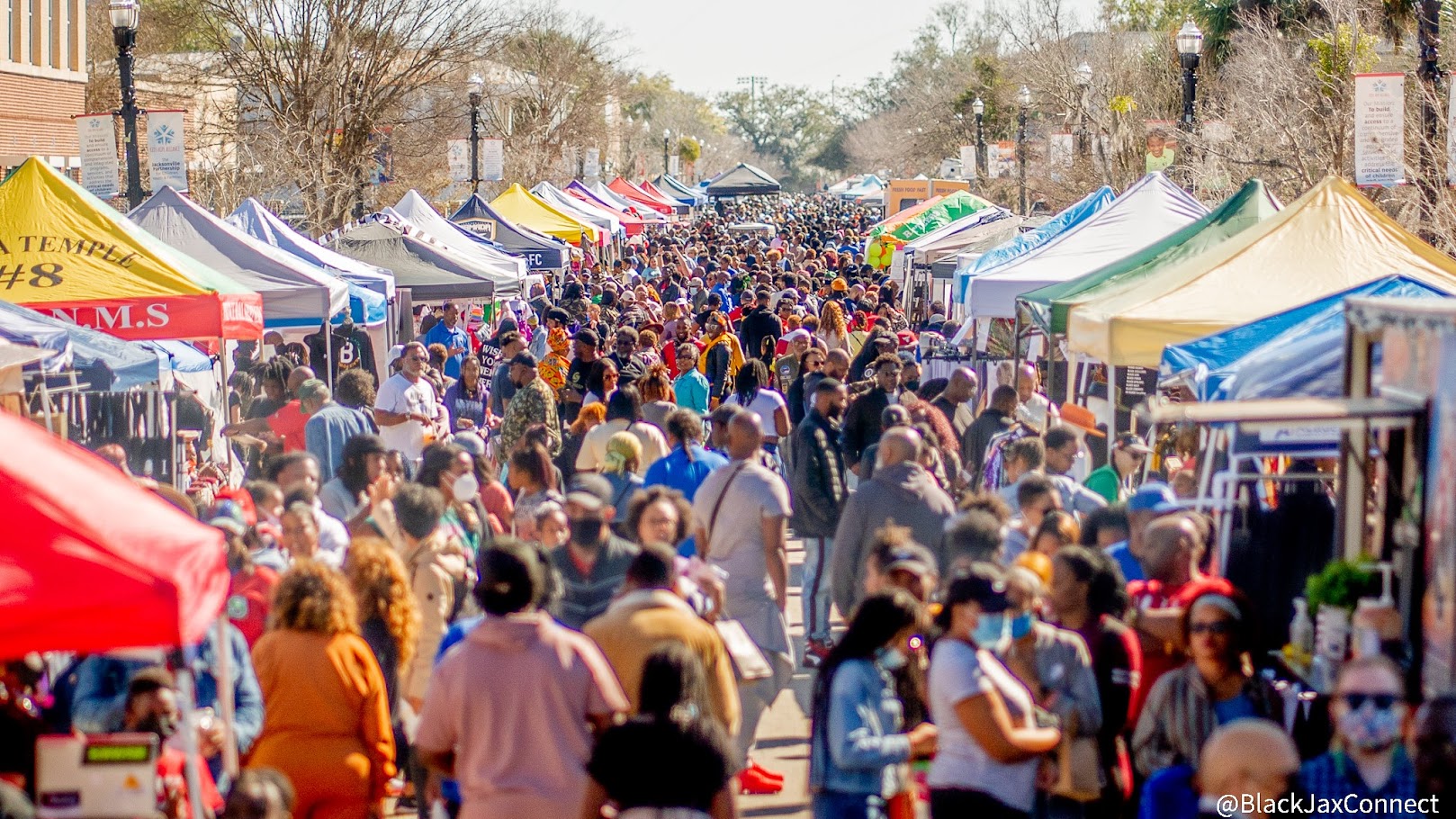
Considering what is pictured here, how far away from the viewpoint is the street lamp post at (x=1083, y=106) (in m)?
29.4

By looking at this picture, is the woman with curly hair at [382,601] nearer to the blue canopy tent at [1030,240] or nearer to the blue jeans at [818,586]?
the blue jeans at [818,586]

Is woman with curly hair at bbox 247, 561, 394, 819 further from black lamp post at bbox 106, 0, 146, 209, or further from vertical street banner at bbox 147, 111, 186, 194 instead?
vertical street banner at bbox 147, 111, 186, 194

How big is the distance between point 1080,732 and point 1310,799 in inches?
32.3

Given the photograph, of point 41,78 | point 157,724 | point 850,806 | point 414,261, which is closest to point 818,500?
point 850,806

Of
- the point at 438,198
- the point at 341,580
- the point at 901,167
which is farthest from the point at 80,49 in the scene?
the point at 901,167

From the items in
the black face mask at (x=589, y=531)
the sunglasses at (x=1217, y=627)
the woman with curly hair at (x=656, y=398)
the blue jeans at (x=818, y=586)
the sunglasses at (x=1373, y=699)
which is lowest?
the blue jeans at (x=818, y=586)

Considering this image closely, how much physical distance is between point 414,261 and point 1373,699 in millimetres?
17475

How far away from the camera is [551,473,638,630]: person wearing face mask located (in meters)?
6.71

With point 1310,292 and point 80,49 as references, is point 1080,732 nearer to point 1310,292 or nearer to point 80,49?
point 1310,292

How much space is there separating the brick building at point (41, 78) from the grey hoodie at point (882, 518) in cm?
2429

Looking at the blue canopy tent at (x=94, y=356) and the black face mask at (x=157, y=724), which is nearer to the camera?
the black face mask at (x=157, y=724)

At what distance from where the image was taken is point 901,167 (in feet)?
276

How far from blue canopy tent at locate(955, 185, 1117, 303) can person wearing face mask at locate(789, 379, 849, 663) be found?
6602 millimetres

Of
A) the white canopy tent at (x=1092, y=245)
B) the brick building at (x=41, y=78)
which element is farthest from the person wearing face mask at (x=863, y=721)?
the brick building at (x=41, y=78)
